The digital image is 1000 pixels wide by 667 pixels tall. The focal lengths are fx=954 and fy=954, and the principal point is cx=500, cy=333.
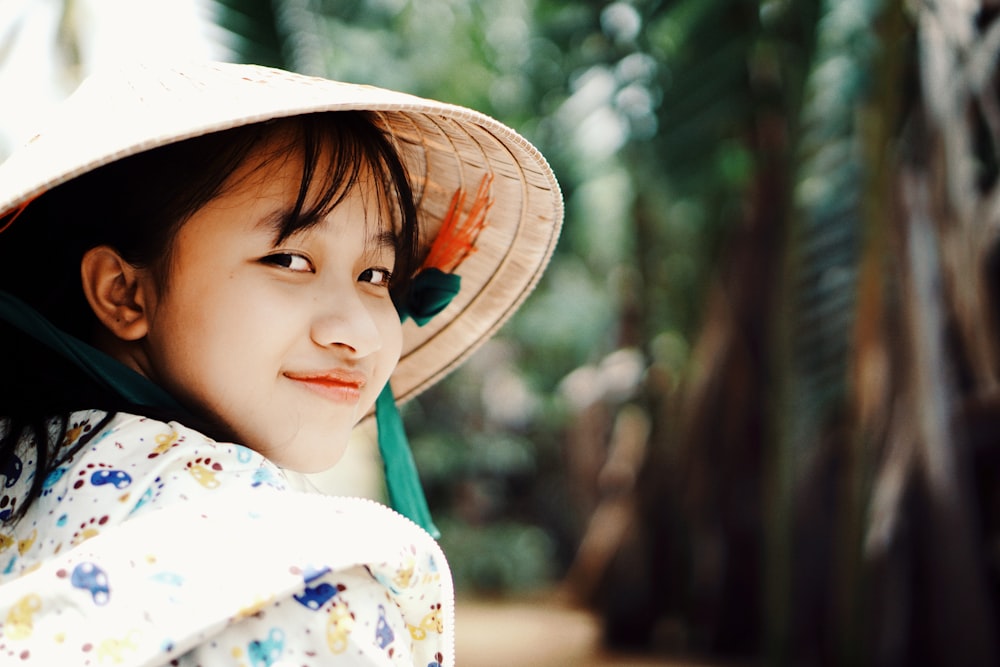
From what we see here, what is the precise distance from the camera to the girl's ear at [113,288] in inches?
36.8

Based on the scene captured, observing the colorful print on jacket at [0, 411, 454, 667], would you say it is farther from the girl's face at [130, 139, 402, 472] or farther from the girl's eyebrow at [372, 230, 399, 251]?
the girl's eyebrow at [372, 230, 399, 251]

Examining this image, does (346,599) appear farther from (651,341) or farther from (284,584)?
(651,341)

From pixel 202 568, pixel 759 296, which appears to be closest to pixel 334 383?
pixel 202 568

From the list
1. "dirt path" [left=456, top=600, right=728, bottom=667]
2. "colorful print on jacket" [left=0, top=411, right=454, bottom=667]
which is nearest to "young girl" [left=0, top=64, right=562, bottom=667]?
"colorful print on jacket" [left=0, top=411, right=454, bottom=667]

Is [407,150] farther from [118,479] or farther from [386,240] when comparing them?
[118,479]

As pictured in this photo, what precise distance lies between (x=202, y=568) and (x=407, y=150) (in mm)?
619

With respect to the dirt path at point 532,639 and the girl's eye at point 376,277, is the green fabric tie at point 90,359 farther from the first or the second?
the dirt path at point 532,639

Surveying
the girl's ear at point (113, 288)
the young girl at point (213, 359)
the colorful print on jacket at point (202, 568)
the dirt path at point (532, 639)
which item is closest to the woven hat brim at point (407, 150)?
the young girl at point (213, 359)

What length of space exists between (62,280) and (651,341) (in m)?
5.30

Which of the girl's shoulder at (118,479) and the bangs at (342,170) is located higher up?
the bangs at (342,170)

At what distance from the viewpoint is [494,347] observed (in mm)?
10406

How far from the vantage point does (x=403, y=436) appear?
1.20 m

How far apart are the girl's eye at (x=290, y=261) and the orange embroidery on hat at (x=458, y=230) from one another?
34 cm

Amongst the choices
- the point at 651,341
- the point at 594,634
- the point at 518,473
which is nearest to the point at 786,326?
the point at 651,341
